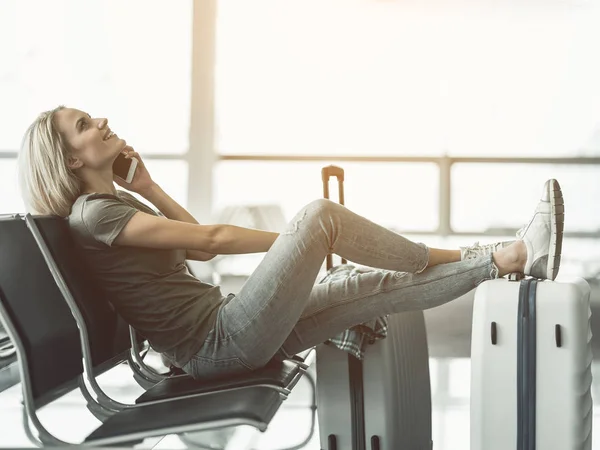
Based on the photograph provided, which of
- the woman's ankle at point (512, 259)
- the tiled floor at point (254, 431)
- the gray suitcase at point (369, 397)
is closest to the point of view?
the woman's ankle at point (512, 259)

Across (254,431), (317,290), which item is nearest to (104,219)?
(317,290)

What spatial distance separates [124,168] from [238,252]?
0.54m

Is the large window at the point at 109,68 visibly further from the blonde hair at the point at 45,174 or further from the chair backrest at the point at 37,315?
the chair backrest at the point at 37,315

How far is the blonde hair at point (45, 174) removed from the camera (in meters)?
1.71

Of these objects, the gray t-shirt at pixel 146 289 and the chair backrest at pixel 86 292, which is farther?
the gray t-shirt at pixel 146 289

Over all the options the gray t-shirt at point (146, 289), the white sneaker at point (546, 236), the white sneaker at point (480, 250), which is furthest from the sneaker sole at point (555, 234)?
the gray t-shirt at point (146, 289)

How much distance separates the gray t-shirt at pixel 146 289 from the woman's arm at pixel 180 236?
0.03 meters

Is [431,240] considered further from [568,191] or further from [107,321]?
[107,321]

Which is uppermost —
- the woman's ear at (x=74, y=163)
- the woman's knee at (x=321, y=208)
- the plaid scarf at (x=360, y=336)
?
the woman's ear at (x=74, y=163)

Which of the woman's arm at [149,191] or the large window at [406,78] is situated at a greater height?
the large window at [406,78]

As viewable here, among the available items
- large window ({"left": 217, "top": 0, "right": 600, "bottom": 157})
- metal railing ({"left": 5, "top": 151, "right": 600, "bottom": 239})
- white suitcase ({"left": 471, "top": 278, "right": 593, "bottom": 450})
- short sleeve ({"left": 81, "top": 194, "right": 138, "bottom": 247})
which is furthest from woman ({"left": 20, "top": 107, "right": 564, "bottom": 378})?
large window ({"left": 217, "top": 0, "right": 600, "bottom": 157})

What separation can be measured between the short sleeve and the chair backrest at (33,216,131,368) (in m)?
0.06

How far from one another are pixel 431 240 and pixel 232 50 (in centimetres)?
185

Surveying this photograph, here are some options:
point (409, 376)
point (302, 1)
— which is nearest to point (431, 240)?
point (302, 1)
